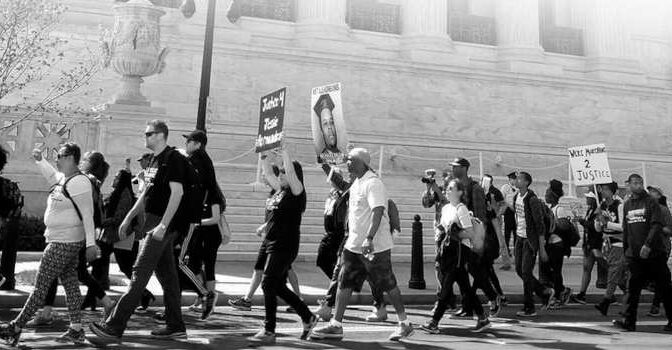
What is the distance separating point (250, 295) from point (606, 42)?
969 inches

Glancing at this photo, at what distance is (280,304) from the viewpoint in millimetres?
9367

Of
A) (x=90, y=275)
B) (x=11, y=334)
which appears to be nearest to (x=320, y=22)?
(x=90, y=275)

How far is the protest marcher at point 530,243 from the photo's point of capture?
9.06 meters

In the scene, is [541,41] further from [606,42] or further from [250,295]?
[250,295]

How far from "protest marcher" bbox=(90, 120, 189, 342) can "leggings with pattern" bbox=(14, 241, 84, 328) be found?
34cm

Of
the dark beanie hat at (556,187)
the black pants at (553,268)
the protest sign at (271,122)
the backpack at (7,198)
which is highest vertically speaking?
the protest sign at (271,122)

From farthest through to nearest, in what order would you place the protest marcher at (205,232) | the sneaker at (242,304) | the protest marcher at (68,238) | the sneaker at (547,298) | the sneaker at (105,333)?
the sneaker at (547,298)
the sneaker at (242,304)
the protest marcher at (205,232)
the protest marcher at (68,238)
the sneaker at (105,333)

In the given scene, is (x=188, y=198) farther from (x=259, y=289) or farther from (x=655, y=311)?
(x=655, y=311)

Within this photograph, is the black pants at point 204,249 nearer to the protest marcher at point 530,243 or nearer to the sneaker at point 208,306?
the sneaker at point 208,306

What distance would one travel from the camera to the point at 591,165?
36.1 ft

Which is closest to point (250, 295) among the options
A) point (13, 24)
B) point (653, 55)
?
point (13, 24)

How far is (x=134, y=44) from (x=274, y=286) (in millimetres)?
11609

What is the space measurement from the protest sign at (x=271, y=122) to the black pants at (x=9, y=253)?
3526mm

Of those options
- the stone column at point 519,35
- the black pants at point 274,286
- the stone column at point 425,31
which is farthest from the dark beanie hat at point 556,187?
the stone column at point 519,35
